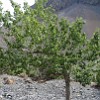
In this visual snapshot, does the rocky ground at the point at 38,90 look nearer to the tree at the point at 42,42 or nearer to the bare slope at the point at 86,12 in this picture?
the tree at the point at 42,42

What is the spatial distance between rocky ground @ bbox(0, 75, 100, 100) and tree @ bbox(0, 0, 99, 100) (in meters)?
7.79

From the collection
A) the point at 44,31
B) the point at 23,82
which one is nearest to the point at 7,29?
the point at 44,31

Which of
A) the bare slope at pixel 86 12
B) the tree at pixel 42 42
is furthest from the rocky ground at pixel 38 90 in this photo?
the bare slope at pixel 86 12

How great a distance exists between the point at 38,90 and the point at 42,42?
10.5 meters

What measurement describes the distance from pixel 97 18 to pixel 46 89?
130 feet

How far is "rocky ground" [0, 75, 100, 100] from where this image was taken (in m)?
15.6

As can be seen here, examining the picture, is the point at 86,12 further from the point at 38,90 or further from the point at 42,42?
the point at 42,42

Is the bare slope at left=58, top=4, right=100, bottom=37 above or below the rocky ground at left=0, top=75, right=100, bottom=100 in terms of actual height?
above

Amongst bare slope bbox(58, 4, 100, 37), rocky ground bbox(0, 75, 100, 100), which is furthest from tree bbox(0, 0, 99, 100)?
bare slope bbox(58, 4, 100, 37)

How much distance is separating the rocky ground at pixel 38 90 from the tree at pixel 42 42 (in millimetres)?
7791

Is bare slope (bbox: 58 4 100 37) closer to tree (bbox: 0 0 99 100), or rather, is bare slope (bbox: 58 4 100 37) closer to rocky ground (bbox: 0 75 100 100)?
rocky ground (bbox: 0 75 100 100)

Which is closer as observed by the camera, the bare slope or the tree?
the tree

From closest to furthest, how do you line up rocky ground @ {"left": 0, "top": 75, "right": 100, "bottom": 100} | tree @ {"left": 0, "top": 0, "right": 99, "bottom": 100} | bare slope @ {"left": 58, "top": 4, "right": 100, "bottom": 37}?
1. tree @ {"left": 0, "top": 0, "right": 99, "bottom": 100}
2. rocky ground @ {"left": 0, "top": 75, "right": 100, "bottom": 100}
3. bare slope @ {"left": 58, "top": 4, "right": 100, "bottom": 37}

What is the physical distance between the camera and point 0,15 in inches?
282
